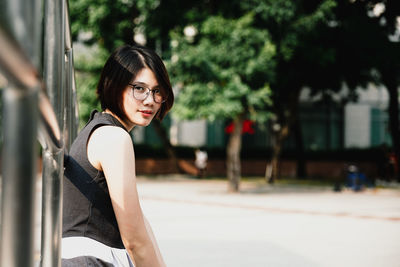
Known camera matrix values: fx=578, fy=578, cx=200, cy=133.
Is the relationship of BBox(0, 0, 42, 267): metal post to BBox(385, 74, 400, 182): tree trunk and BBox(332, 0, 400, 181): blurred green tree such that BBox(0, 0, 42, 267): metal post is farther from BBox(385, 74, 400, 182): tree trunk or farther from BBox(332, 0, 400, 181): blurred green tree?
BBox(385, 74, 400, 182): tree trunk

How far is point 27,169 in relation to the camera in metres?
0.61

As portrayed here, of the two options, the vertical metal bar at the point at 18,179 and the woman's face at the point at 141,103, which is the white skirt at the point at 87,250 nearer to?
the woman's face at the point at 141,103

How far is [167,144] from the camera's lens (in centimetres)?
2825

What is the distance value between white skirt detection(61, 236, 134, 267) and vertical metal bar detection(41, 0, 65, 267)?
0.25 m

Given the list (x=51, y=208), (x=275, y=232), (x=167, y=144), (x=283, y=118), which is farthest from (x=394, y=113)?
(x=51, y=208)

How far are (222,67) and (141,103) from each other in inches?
559

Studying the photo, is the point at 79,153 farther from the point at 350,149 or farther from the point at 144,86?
the point at 350,149

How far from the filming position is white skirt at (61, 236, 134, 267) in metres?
1.63

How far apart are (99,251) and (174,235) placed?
6714mm

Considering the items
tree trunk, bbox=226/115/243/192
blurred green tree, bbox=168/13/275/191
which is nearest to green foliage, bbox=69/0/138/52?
blurred green tree, bbox=168/13/275/191

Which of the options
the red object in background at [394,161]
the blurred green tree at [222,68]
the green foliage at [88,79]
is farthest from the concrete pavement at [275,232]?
the red object in background at [394,161]

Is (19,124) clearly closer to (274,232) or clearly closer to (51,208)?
(51,208)

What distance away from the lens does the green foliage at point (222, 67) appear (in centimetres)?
1555

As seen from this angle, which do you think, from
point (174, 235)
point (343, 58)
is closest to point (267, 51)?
point (343, 58)
